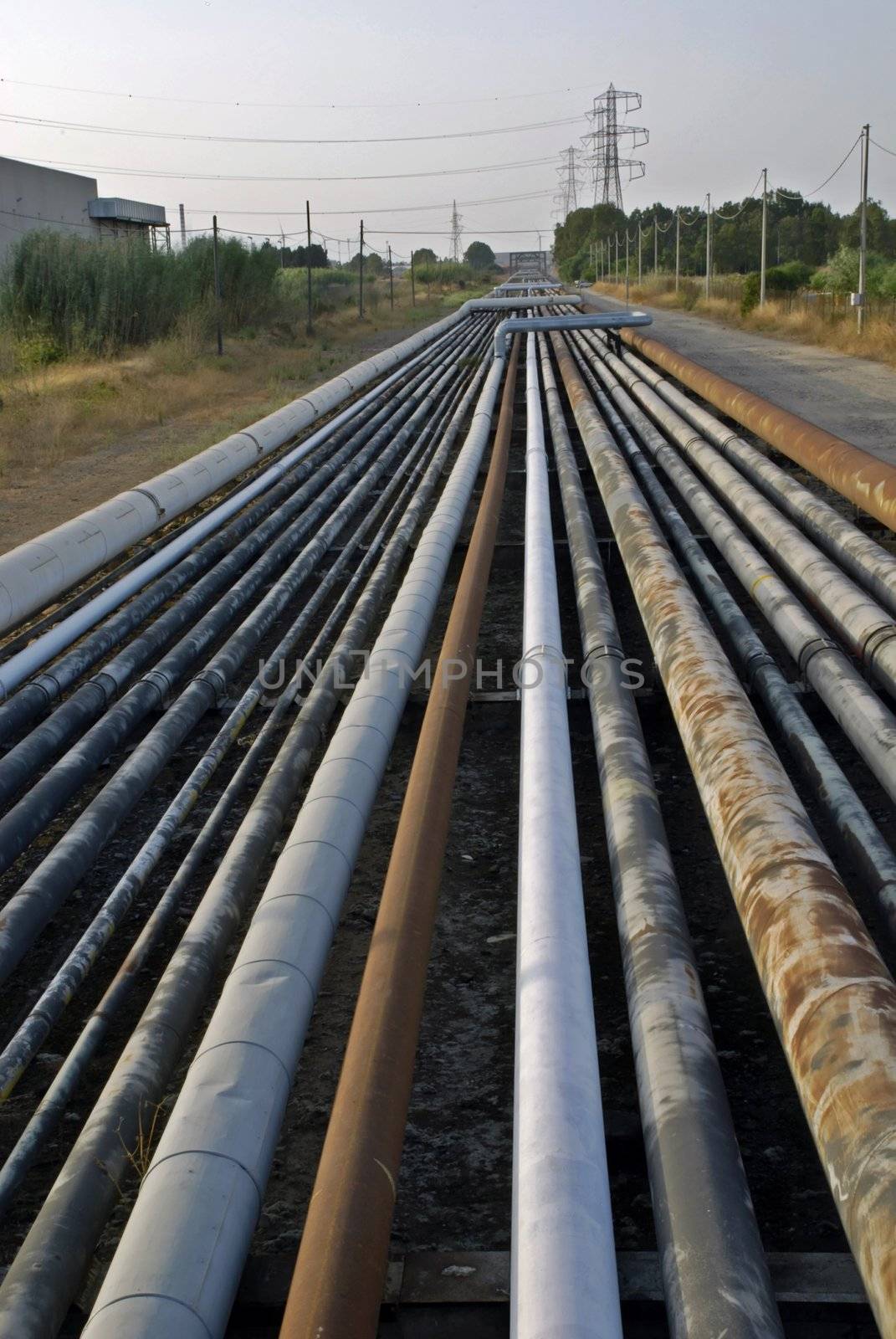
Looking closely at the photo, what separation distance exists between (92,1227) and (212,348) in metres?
23.2

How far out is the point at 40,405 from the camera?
1469 centimetres

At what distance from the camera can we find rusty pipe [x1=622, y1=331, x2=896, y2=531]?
5336 millimetres

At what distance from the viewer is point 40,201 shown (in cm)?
3102

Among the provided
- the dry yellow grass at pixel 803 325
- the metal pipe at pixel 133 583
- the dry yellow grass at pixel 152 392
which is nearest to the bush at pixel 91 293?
the dry yellow grass at pixel 152 392

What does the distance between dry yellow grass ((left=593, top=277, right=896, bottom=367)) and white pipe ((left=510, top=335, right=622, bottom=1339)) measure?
1526cm

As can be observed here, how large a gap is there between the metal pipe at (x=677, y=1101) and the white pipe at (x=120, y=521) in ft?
10.5

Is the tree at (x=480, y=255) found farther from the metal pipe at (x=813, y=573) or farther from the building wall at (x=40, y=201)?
the metal pipe at (x=813, y=573)

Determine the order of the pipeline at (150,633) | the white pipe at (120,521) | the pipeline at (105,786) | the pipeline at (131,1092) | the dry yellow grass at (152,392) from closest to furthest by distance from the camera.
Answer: the pipeline at (131,1092)
the pipeline at (105,786)
the pipeline at (150,633)
the white pipe at (120,521)
the dry yellow grass at (152,392)

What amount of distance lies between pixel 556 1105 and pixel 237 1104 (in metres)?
0.60

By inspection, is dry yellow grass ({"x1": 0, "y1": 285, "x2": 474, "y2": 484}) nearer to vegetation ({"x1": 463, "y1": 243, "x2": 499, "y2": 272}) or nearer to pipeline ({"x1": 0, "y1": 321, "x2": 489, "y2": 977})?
pipeline ({"x1": 0, "y1": 321, "x2": 489, "y2": 977})

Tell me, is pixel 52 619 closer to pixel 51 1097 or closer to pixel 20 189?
pixel 51 1097

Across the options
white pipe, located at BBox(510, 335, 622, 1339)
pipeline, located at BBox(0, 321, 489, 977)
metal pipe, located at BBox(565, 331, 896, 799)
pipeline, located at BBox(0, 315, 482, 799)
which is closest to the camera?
white pipe, located at BBox(510, 335, 622, 1339)

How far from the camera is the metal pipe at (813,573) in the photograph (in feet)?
12.5

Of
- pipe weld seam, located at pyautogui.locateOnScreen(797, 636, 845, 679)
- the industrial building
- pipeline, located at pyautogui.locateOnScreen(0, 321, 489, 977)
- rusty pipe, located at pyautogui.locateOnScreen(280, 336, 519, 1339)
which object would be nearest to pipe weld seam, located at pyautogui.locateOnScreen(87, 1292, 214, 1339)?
rusty pipe, located at pyautogui.locateOnScreen(280, 336, 519, 1339)
